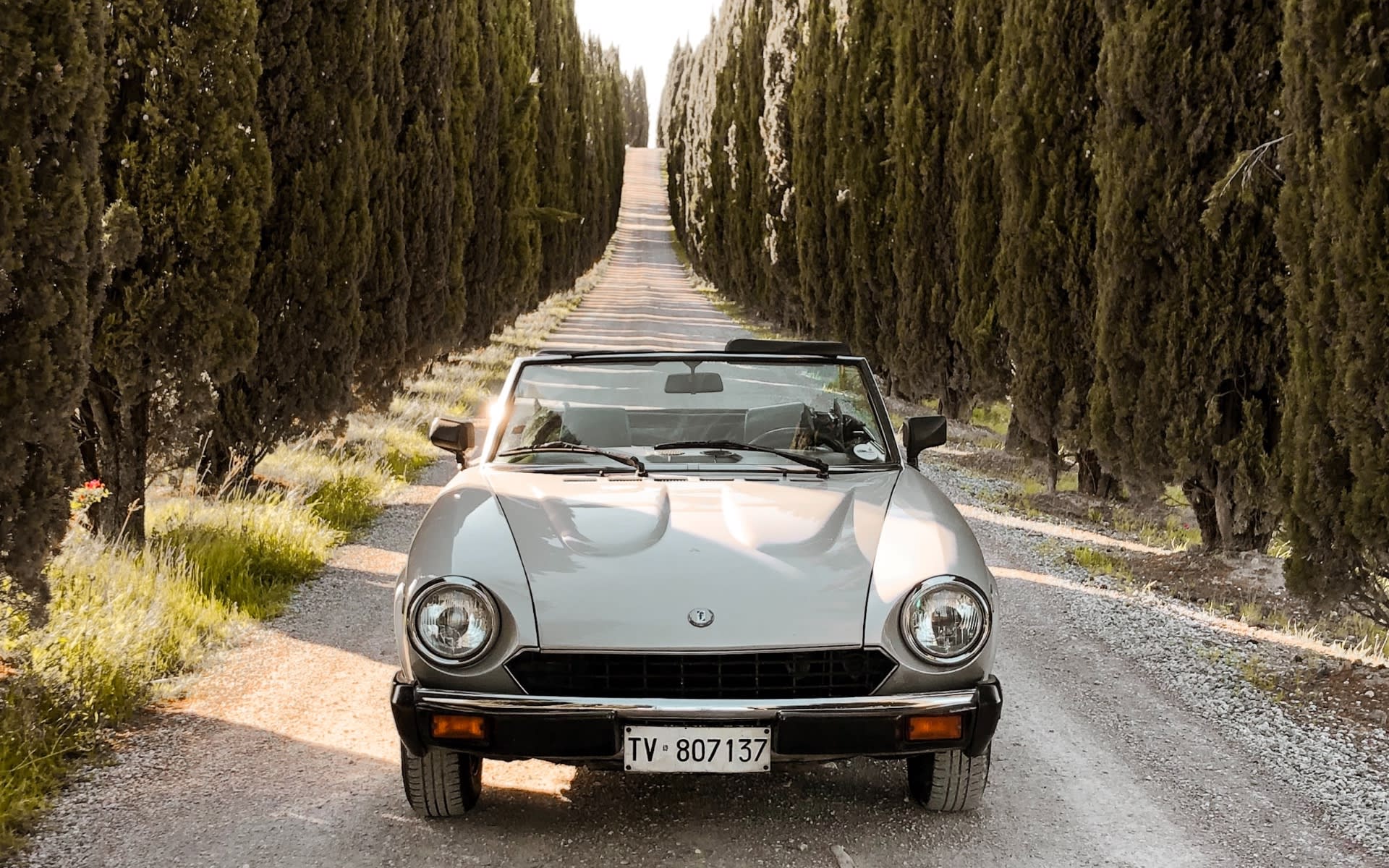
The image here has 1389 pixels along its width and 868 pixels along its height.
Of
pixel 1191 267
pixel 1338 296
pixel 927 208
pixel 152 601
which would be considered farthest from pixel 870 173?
pixel 152 601

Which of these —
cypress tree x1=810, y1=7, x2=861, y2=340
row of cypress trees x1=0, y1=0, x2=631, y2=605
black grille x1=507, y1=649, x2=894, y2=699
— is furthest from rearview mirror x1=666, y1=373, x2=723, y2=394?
cypress tree x1=810, y1=7, x2=861, y2=340

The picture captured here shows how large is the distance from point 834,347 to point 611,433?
101cm

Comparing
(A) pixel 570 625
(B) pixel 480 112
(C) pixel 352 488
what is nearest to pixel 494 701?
(A) pixel 570 625

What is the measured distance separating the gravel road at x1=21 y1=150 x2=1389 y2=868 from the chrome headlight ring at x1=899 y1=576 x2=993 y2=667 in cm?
60

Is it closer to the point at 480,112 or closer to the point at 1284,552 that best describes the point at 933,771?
the point at 1284,552

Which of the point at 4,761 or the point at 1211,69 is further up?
the point at 1211,69

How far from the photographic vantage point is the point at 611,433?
15.3 ft

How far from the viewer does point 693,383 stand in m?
4.75

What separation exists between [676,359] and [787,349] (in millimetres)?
449

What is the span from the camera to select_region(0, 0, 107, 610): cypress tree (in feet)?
13.0

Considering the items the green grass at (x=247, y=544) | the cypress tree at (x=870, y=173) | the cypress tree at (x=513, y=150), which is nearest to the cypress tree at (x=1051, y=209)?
the green grass at (x=247, y=544)

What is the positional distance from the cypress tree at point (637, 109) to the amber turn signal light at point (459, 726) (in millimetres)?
136530

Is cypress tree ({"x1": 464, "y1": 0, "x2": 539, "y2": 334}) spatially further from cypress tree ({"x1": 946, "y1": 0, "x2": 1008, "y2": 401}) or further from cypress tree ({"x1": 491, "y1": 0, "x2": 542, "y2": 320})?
cypress tree ({"x1": 946, "y1": 0, "x2": 1008, "y2": 401})

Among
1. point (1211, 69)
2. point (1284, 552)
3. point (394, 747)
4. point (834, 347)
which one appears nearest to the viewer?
point (394, 747)
